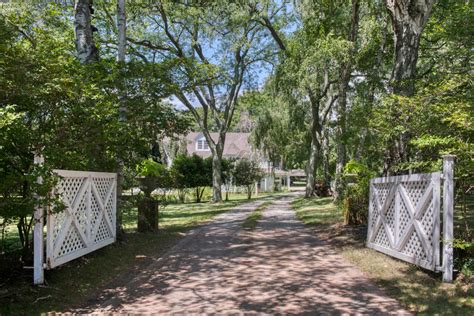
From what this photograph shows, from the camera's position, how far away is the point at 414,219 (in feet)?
22.2

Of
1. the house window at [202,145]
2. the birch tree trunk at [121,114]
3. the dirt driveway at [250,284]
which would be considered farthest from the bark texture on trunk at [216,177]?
the house window at [202,145]

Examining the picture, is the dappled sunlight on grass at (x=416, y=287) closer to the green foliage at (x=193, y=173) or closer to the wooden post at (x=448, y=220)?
the wooden post at (x=448, y=220)

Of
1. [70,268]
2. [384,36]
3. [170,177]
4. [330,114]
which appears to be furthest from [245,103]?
[70,268]

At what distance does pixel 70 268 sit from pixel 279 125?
27409mm

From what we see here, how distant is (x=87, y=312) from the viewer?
17.1ft

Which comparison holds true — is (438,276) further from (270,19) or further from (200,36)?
(200,36)

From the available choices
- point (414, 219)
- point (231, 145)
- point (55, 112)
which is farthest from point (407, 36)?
point (231, 145)

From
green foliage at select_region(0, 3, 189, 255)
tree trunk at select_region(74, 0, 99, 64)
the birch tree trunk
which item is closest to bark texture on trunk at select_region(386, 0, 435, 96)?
green foliage at select_region(0, 3, 189, 255)

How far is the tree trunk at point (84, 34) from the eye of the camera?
31.9 ft

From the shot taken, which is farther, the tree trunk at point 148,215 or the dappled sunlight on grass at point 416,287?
the tree trunk at point 148,215

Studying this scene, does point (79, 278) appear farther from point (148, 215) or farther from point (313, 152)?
point (313, 152)

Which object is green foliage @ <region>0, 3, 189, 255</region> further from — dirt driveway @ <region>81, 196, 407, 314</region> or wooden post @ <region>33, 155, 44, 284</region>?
dirt driveway @ <region>81, 196, 407, 314</region>

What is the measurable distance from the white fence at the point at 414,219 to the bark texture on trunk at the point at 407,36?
93.8 inches

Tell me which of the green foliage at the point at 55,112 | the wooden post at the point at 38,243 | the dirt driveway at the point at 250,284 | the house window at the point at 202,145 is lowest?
the dirt driveway at the point at 250,284
